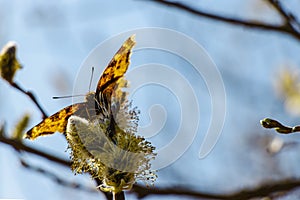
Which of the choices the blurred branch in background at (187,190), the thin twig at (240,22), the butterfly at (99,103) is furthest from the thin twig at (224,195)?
the thin twig at (240,22)

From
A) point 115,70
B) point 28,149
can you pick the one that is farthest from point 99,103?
point 28,149

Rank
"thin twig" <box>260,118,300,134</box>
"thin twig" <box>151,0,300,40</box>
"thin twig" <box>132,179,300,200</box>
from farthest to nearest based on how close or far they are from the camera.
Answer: "thin twig" <box>151,0,300,40</box> < "thin twig" <box>132,179,300,200</box> < "thin twig" <box>260,118,300,134</box>

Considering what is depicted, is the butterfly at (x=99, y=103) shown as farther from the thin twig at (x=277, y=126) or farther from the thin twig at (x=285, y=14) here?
the thin twig at (x=285, y=14)

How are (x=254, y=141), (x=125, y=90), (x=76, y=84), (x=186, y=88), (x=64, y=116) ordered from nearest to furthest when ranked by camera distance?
(x=64, y=116) → (x=125, y=90) → (x=76, y=84) → (x=186, y=88) → (x=254, y=141)

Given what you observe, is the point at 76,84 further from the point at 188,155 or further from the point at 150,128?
the point at 188,155

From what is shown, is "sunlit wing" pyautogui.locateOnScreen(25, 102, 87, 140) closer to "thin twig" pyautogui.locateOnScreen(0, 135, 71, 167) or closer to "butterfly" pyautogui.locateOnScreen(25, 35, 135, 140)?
"butterfly" pyautogui.locateOnScreen(25, 35, 135, 140)

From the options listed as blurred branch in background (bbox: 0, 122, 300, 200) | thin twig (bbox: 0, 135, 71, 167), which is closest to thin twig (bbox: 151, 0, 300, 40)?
blurred branch in background (bbox: 0, 122, 300, 200)

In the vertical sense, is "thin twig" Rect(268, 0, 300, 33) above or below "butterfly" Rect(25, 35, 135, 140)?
above

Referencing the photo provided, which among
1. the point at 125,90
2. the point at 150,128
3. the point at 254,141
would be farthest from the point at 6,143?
the point at 254,141

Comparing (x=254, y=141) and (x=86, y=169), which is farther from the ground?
(x=254, y=141)
